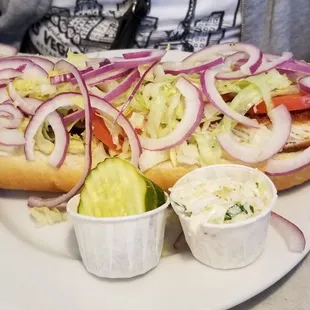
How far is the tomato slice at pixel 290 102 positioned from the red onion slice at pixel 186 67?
15 cm

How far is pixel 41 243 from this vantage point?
1259 mm

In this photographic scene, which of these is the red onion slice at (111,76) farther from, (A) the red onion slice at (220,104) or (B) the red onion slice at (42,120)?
(A) the red onion slice at (220,104)

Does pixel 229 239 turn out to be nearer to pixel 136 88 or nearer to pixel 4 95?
pixel 136 88

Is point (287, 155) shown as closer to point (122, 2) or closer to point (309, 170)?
point (309, 170)

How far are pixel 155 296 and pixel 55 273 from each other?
0.20 metres

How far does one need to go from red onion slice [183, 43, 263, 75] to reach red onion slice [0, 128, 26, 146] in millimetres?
464

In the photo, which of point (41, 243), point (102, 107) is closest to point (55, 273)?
point (41, 243)

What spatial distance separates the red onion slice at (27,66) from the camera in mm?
1501

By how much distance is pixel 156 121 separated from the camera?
1.34m

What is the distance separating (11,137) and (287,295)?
2.35ft

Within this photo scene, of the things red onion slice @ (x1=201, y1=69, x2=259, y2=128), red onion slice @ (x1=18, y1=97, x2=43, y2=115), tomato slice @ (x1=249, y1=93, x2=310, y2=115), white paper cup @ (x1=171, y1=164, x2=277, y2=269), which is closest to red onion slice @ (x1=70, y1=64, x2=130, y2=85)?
red onion slice @ (x1=18, y1=97, x2=43, y2=115)

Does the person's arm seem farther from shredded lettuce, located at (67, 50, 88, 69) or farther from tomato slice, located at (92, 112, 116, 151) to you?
tomato slice, located at (92, 112, 116, 151)

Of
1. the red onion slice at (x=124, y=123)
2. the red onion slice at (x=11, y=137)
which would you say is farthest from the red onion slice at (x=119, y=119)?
the red onion slice at (x=11, y=137)

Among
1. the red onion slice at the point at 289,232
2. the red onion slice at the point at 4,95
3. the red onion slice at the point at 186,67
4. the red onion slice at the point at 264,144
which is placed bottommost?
the red onion slice at the point at 289,232
